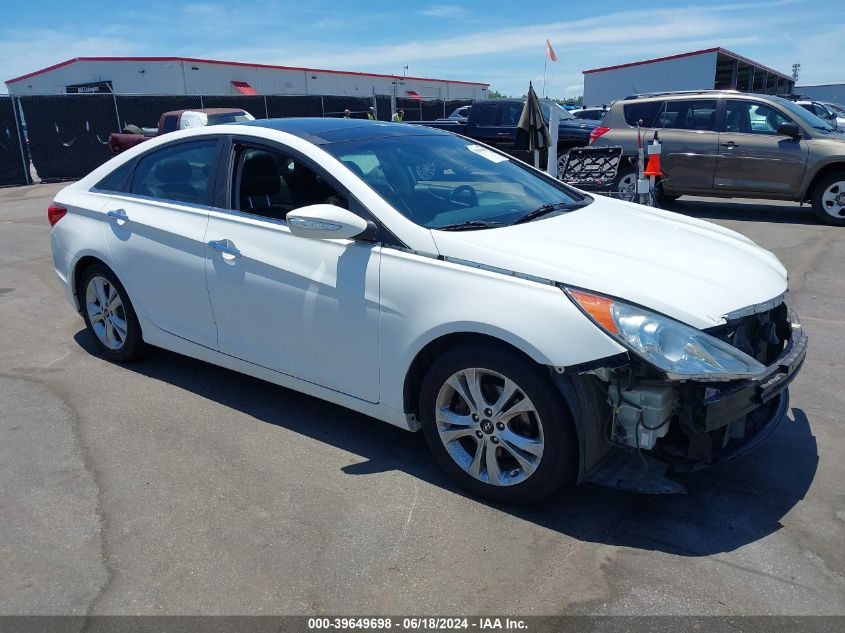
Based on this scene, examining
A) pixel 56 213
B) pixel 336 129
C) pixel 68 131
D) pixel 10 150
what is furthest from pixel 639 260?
pixel 68 131

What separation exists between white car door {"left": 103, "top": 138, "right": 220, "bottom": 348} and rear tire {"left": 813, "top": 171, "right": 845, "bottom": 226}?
9.16 metres

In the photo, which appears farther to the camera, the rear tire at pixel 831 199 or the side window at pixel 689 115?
the side window at pixel 689 115

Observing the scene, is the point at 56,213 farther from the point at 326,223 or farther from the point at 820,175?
the point at 820,175

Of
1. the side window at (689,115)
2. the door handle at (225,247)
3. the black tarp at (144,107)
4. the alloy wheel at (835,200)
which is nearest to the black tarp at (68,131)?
the black tarp at (144,107)

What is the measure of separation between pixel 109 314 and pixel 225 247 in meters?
1.50

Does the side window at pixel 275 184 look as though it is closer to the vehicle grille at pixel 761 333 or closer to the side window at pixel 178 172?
the side window at pixel 178 172

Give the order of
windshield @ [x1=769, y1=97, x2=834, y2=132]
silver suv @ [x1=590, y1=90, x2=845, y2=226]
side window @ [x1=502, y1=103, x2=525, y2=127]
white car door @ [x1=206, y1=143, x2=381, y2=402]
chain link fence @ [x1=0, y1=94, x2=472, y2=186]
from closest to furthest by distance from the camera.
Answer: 1. white car door @ [x1=206, y1=143, x2=381, y2=402]
2. silver suv @ [x1=590, y1=90, x2=845, y2=226]
3. windshield @ [x1=769, y1=97, x2=834, y2=132]
4. side window @ [x1=502, y1=103, x2=525, y2=127]
5. chain link fence @ [x1=0, y1=94, x2=472, y2=186]

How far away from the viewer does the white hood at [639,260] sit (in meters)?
2.87

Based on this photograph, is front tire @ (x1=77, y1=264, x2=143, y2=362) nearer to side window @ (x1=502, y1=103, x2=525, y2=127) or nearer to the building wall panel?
side window @ (x1=502, y1=103, x2=525, y2=127)

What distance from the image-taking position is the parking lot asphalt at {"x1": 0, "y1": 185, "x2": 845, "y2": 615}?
103 inches

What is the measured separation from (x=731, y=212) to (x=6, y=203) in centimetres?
1462

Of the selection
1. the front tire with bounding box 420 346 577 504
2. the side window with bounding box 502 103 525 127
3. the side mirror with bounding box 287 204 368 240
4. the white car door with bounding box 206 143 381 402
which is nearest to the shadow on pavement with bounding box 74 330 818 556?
the front tire with bounding box 420 346 577 504

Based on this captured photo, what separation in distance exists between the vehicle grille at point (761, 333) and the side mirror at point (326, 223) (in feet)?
5.52

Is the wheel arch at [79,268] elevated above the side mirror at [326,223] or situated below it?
below
